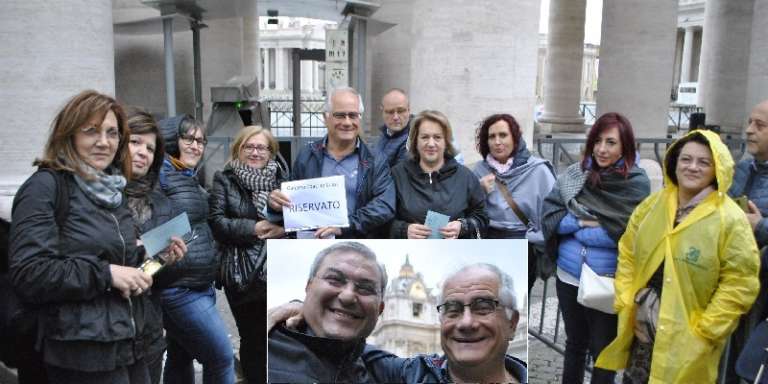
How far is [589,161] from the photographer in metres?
4.45

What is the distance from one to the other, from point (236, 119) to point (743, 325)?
1083 centimetres

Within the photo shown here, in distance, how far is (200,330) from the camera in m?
4.07

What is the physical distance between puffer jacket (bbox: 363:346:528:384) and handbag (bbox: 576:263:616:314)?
1280mm

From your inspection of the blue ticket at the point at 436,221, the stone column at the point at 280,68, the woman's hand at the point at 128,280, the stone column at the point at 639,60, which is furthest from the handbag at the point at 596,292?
the stone column at the point at 280,68

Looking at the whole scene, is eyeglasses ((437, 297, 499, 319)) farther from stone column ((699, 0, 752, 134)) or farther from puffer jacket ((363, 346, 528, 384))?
stone column ((699, 0, 752, 134))

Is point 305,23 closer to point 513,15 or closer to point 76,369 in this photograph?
point 513,15

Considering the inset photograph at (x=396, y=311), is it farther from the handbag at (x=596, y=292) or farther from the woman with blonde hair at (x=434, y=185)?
the handbag at (x=596, y=292)

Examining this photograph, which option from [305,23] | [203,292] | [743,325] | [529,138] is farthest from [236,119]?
[305,23]

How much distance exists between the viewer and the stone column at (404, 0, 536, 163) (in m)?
7.88

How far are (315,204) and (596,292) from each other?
1.92m

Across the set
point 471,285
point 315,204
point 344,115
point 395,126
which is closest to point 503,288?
point 471,285

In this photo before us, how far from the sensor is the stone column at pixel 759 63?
1266 cm

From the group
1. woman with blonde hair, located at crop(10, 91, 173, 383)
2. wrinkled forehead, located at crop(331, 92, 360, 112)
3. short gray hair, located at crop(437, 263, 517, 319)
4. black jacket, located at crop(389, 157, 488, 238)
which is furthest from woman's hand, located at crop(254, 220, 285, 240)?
short gray hair, located at crop(437, 263, 517, 319)

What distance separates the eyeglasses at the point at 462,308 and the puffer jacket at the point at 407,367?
211mm
